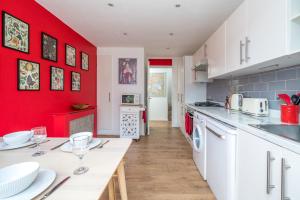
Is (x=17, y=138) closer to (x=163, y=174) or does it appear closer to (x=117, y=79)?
(x=163, y=174)

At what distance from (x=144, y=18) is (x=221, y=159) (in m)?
2.24

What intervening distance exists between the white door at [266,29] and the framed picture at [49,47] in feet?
8.44

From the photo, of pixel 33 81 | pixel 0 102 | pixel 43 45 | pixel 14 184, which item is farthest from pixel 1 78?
pixel 14 184

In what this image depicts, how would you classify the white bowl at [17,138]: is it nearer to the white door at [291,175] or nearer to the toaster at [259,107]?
the white door at [291,175]

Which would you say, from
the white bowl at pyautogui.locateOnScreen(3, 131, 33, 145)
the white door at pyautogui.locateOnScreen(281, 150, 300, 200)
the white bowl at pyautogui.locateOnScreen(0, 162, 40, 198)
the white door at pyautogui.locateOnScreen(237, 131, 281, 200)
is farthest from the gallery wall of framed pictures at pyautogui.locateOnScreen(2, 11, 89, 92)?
the white door at pyautogui.locateOnScreen(281, 150, 300, 200)

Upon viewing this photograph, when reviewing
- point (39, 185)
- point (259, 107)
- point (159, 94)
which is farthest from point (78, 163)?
point (159, 94)

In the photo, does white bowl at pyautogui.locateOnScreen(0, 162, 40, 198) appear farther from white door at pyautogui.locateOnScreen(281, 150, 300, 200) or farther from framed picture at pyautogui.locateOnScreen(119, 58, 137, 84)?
framed picture at pyautogui.locateOnScreen(119, 58, 137, 84)

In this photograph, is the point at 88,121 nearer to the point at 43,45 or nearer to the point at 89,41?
the point at 43,45

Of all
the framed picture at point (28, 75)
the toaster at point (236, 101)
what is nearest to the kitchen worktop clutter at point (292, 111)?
the toaster at point (236, 101)

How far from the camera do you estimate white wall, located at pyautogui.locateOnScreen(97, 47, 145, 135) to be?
4.16m

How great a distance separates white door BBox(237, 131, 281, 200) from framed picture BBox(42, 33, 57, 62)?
261cm

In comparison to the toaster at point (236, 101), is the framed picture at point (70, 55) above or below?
above

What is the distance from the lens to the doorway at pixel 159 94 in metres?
6.60

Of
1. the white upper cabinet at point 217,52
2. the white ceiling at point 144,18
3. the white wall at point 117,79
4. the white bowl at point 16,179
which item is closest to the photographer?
the white bowl at point 16,179
